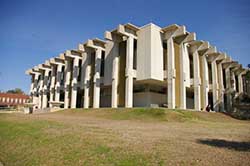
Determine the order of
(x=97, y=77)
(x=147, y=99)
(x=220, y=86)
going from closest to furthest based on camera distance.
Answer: (x=147, y=99) → (x=97, y=77) → (x=220, y=86)

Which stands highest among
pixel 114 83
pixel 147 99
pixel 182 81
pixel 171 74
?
pixel 171 74

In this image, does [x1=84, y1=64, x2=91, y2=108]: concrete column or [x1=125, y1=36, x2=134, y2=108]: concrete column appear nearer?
[x1=125, y1=36, x2=134, y2=108]: concrete column

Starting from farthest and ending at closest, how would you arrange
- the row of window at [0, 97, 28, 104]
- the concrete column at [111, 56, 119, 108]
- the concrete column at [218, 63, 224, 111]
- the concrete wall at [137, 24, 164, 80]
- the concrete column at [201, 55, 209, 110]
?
the row of window at [0, 97, 28, 104] < the concrete column at [218, 63, 224, 111] < the concrete column at [201, 55, 209, 110] < the concrete column at [111, 56, 119, 108] < the concrete wall at [137, 24, 164, 80]

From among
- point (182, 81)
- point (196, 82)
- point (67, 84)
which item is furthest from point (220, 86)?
point (67, 84)

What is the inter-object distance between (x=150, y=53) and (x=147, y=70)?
8.50 feet

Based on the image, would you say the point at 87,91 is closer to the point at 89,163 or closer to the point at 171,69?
the point at 171,69

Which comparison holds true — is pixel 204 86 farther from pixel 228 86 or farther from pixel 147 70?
pixel 147 70

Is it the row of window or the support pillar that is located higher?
the support pillar

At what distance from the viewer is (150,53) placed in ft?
103

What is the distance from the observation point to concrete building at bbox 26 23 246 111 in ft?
104

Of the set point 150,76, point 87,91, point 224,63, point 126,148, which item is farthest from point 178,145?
point 224,63

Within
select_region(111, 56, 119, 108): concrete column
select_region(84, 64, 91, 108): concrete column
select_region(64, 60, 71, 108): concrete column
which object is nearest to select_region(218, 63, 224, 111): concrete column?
select_region(111, 56, 119, 108): concrete column

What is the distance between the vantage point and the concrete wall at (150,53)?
3139 centimetres

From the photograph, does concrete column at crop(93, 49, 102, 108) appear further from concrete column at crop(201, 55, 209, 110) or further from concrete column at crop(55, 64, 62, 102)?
concrete column at crop(201, 55, 209, 110)
